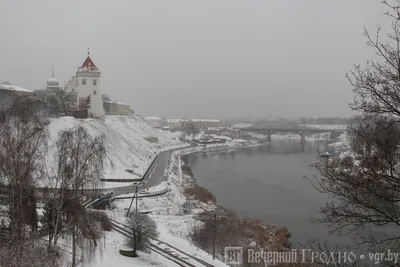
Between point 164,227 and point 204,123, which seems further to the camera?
point 204,123

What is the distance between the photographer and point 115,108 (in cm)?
6134

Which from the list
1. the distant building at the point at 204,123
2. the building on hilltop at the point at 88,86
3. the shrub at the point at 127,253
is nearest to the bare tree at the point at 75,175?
the shrub at the point at 127,253

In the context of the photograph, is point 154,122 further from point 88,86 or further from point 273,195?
point 273,195

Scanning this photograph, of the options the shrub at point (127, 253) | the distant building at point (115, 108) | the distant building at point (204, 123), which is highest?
the distant building at point (115, 108)

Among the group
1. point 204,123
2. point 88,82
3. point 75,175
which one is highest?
point 88,82

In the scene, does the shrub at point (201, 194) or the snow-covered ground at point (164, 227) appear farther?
the shrub at point (201, 194)

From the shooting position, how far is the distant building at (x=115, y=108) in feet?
195

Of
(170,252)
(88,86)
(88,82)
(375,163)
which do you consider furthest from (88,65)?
(375,163)

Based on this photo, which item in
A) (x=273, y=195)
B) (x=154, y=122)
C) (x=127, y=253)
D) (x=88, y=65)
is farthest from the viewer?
(x=154, y=122)

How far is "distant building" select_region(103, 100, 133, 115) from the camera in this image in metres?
59.4

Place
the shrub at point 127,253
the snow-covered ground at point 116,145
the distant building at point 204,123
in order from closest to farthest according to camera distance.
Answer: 1. the shrub at point 127,253
2. the snow-covered ground at point 116,145
3. the distant building at point 204,123

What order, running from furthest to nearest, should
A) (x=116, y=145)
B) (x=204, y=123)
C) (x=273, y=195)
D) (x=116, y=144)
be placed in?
(x=204, y=123) < (x=116, y=144) < (x=116, y=145) < (x=273, y=195)

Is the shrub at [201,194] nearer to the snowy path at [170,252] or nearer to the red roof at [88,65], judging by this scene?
the snowy path at [170,252]

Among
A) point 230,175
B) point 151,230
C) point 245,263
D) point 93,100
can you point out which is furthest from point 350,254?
point 93,100
